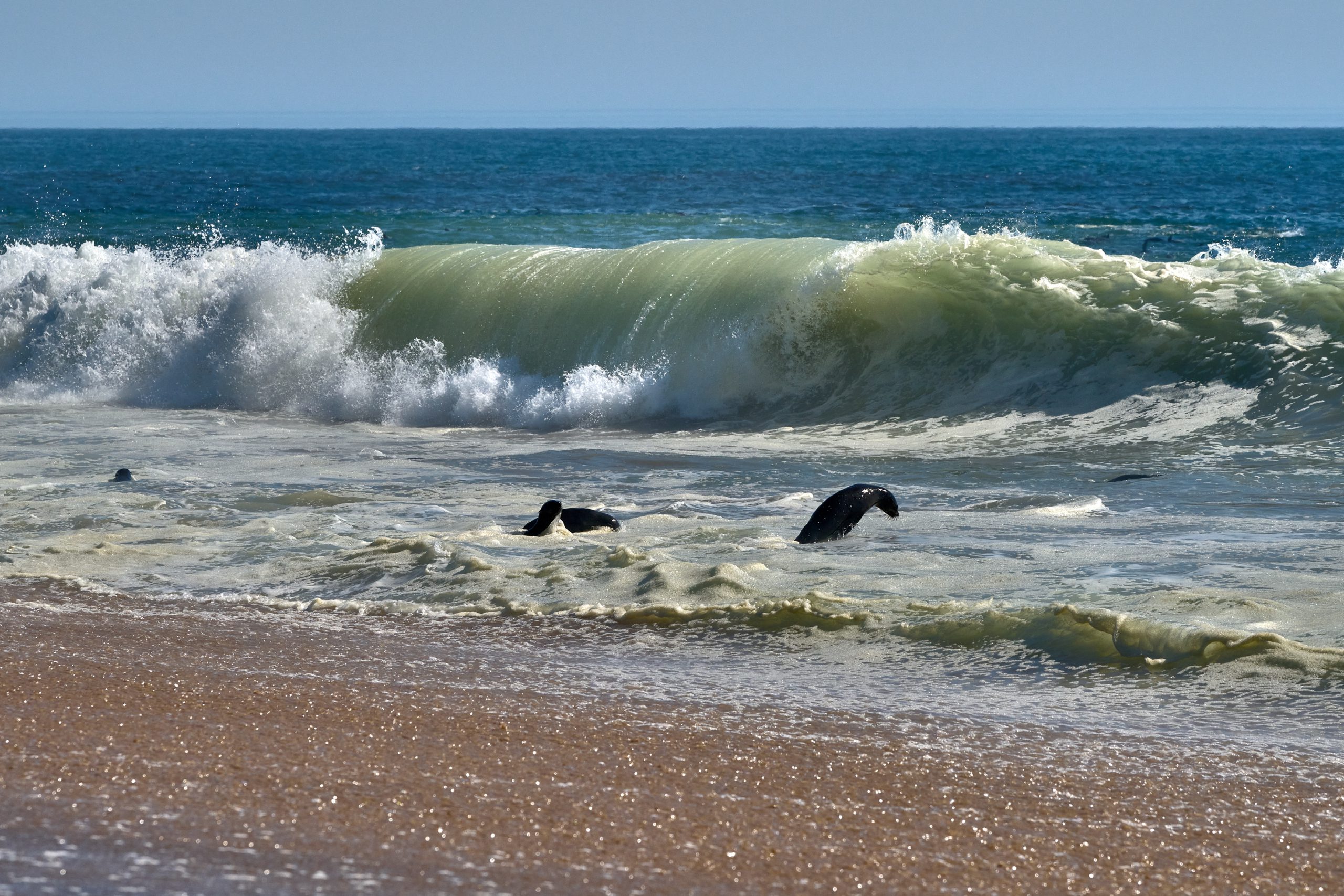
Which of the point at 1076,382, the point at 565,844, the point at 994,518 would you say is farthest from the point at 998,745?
the point at 1076,382

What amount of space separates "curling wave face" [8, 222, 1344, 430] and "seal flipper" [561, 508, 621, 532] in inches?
183

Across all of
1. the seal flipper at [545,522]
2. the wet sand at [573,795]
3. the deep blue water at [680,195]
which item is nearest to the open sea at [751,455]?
the seal flipper at [545,522]

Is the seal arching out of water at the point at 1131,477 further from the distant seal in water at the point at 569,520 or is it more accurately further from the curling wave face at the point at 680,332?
the distant seal in water at the point at 569,520

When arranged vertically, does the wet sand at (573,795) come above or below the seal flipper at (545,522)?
above

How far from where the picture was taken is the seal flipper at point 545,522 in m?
5.98

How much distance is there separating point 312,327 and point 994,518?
8.61 m

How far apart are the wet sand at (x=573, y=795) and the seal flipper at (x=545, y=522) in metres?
1.96

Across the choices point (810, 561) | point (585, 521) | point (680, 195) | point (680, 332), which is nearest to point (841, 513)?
point (810, 561)

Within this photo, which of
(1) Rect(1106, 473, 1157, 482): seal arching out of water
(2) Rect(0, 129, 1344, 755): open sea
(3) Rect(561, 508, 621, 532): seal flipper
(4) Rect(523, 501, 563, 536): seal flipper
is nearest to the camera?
(2) Rect(0, 129, 1344, 755): open sea

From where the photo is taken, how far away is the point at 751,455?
897cm

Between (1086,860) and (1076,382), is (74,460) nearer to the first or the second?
(1076,382)

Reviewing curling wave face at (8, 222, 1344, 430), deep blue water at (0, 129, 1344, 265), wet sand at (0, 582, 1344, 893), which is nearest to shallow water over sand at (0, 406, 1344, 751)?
wet sand at (0, 582, 1344, 893)

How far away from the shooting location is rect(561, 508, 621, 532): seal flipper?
6.11 m

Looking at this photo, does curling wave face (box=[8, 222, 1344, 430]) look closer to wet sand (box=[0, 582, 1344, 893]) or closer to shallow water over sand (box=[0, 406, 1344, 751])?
shallow water over sand (box=[0, 406, 1344, 751])
